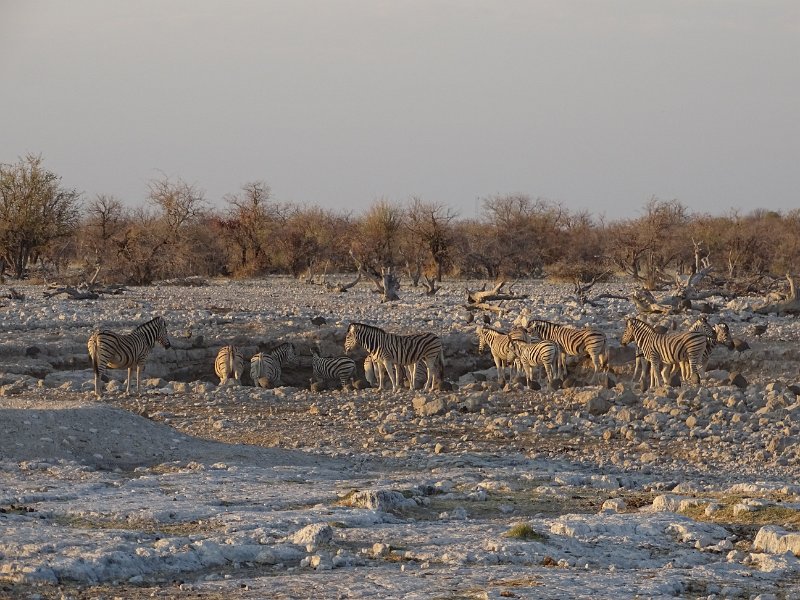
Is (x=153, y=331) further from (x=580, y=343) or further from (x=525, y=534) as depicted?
(x=525, y=534)

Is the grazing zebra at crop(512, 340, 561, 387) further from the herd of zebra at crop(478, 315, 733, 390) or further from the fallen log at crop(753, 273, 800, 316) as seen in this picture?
the fallen log at crop(753, 273, 800, 316)

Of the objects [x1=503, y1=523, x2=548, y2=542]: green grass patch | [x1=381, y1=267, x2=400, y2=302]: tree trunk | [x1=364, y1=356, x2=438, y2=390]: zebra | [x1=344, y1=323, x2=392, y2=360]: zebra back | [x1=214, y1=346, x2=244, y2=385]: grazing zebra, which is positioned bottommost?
[x1=503, y1=523, x2=548, y2=542]: green grass patch

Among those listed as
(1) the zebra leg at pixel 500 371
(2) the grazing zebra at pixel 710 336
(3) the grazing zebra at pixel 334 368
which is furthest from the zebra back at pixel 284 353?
(2) the grazing zebra at pixel 710 336

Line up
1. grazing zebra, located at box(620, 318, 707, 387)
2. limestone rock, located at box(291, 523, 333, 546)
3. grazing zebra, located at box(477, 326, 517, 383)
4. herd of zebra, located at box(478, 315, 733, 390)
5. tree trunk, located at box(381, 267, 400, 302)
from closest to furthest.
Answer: limestone rock, located at box(291, 523, 333, 546) < grazing zebra, located at box(620, 318, 707, 387) < herd of zebra, located at box(478, 315, 733, 390) < grazing zebra, located at box(477, 326, 517, 383) < tree trunk, located at box(381, 267, 400, 302)

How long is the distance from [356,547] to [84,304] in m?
19.3

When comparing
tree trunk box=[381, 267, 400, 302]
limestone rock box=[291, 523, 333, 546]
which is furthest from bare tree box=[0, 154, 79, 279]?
limestone rock box=[291, 523, 333, 546]

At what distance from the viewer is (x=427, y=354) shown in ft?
56.5

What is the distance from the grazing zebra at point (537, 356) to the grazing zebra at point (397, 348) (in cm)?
131

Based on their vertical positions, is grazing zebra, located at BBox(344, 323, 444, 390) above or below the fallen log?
below

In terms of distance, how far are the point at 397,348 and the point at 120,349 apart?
4.14 m

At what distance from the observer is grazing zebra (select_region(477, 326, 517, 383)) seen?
57.9 feet

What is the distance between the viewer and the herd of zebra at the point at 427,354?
16.1m

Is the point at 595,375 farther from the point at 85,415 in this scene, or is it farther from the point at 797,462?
the point at 85,415

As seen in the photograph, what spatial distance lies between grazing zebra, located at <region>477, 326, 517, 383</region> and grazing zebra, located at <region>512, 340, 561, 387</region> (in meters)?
0.28
